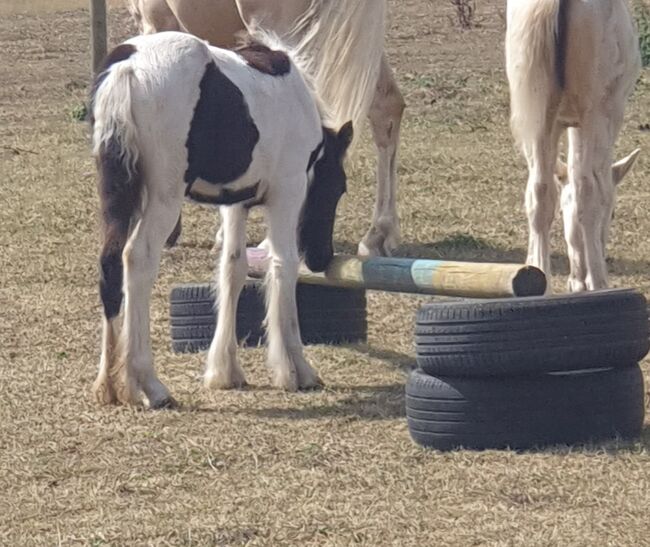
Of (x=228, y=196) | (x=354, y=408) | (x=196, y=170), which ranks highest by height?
(x=196, y=170)

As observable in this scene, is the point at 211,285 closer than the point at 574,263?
Yes

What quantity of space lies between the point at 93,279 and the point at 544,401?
461cm

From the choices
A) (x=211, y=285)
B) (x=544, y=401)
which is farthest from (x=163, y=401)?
(x=544, y=401)

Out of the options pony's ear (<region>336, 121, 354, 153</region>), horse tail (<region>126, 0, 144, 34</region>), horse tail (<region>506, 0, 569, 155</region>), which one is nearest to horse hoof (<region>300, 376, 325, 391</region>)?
pony's ear (<region>336, 121, 354, 153</region>)

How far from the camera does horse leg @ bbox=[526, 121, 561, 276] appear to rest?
25.5 feet

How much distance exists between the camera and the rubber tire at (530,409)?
550cm

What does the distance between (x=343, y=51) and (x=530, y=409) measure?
2.97 m

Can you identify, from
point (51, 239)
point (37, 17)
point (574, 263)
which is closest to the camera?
point (574, 263)

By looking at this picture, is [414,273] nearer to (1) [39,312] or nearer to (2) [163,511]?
(2) [163,511]

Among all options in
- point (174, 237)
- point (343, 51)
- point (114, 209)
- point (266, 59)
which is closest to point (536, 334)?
point (114, 209)

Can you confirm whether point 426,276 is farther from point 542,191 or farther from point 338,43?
point 338,43

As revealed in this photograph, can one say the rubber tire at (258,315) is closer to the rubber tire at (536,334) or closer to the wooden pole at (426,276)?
the wooden pole at (426,276)

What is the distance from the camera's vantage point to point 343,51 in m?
7.86

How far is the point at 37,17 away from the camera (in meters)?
27.6
